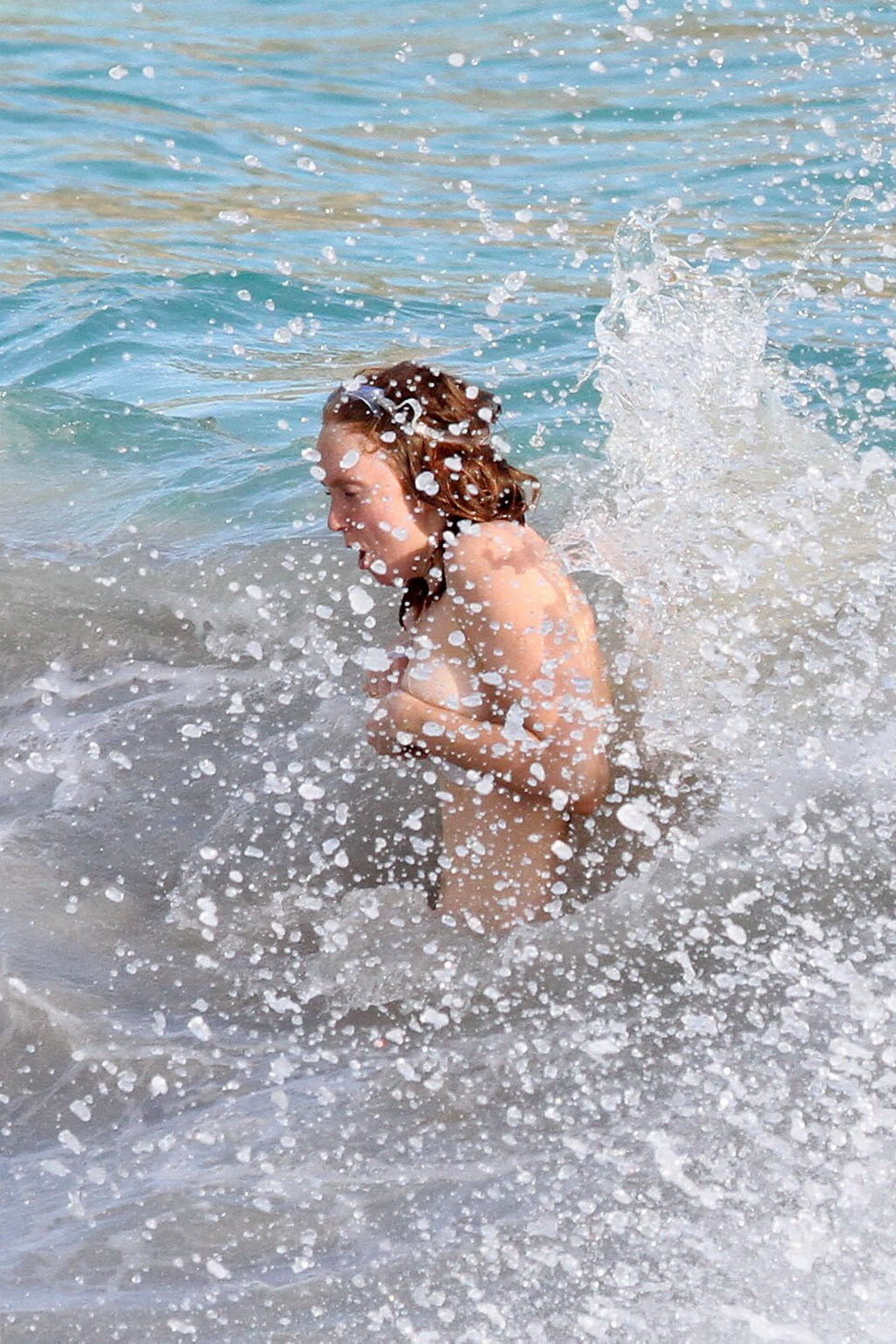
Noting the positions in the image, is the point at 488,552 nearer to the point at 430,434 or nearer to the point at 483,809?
the point at 430,434

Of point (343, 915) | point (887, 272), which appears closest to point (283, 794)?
point (343, 915)

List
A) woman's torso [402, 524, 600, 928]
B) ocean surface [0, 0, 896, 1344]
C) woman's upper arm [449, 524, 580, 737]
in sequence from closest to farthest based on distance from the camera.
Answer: ocean surface [0, 0, 896, 1344] < woman's upper arm [449, 524, 580, 737] < woman's torso [402, 524, 600, 928]

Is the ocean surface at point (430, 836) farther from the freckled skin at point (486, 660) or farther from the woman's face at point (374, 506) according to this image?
the woman's face at point (374, 506)

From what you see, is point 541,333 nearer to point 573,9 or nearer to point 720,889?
point 720,889

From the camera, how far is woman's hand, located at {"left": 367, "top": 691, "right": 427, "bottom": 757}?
331 centimetres

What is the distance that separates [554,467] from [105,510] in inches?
63.6

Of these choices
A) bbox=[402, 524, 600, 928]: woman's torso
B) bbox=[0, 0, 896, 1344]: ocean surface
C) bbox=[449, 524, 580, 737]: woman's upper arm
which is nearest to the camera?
bbox=[0, 0, 896, 1344]: ocean surface

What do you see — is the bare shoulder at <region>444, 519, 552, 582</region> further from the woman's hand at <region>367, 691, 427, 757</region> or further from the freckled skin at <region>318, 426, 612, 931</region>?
the woman's hand at <region>367, 691, 427, 757</region>

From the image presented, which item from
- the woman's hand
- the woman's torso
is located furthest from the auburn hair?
the woman's hand

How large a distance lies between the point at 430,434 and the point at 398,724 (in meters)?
0.59

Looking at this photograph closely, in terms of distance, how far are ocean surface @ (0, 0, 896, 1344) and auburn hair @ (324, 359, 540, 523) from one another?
0.82 m

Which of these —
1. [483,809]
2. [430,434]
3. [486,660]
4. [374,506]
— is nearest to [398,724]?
[486,660]

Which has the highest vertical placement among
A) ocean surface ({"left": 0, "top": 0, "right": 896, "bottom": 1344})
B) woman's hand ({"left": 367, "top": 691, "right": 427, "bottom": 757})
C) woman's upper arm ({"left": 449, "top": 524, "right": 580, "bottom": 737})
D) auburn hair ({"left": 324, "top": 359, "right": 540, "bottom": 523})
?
auburn hair ({"left": 324, "top": 359, "right": 540, "bottom": 523})

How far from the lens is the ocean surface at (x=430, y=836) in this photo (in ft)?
8.87
